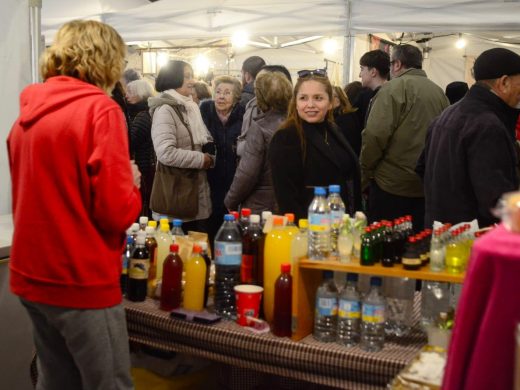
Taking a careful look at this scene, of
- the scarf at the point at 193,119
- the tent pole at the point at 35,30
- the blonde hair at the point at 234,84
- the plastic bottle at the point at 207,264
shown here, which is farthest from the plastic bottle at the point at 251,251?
the blonde hair at the point at 234,84

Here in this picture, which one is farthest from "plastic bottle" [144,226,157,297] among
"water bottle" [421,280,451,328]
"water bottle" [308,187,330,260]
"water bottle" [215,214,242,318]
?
"water bottle" [421,280,451,328]

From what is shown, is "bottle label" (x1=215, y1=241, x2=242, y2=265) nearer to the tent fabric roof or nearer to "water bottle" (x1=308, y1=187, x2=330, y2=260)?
"water bottle" (x1=308, y1=187, x2=330, y2=260)

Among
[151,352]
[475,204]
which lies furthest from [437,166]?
[151,352]

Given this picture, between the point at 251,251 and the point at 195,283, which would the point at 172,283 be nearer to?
the point at 195,283

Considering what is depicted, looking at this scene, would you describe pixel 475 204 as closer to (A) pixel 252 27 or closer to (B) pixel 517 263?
(B) pixel 517 263

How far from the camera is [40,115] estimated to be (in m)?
1.84

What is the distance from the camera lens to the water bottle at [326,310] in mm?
2107

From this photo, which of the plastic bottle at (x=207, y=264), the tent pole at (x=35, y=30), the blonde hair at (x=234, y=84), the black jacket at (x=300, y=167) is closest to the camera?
the plastic bottle at (x=207, y=264)

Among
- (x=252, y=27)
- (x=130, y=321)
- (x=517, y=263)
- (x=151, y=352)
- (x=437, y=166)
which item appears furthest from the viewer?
(x=252, y=27)

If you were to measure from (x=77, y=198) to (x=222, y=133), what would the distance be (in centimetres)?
279

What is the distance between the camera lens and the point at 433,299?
2.26 meters

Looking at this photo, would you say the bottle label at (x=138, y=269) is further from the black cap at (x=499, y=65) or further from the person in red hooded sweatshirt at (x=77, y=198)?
the black cap at (x=499, y=65)

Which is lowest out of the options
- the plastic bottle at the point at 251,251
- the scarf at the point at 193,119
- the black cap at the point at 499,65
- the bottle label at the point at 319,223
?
the plastic bottle at the point at 251,251

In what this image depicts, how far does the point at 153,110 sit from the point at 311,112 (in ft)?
4.54
